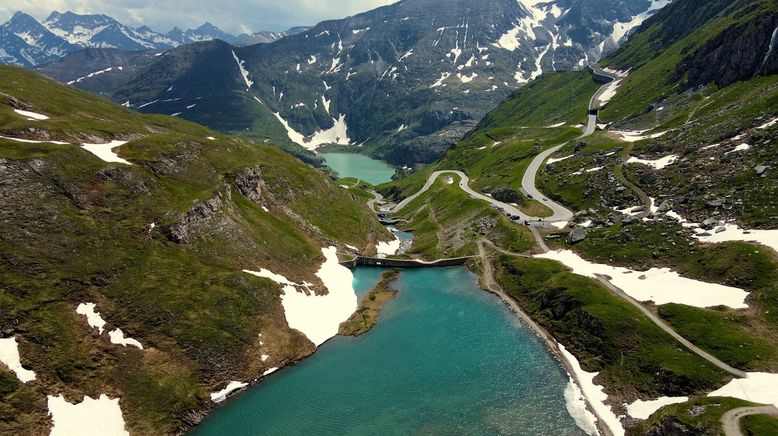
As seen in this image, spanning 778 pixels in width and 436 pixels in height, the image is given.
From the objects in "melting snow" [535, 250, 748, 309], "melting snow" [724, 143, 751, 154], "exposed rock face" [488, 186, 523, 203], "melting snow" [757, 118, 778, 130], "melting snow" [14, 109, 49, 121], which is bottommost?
"melting snow" [535, 250, 748, 309]

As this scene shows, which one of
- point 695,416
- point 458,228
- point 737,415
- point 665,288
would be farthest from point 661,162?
point 695,416

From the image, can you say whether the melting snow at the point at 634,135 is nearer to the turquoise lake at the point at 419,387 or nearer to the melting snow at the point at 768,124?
the melting snow at the point at 768,124

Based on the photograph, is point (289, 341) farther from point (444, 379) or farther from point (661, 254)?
point (661, 254)

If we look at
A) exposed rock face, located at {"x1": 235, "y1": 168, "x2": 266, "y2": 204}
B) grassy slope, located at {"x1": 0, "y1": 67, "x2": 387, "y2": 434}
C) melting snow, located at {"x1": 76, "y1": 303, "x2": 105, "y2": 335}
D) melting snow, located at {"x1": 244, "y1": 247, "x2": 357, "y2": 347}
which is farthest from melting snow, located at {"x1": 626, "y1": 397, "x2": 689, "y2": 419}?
exposed rock face, located at {"x1": 235, "y1": 168, "x2": 266, "y2": 204}

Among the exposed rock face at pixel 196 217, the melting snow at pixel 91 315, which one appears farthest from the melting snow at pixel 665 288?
the melting snow at pixel 91 315

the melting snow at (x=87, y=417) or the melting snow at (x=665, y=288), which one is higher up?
the melting snow at (x=87, y=417)

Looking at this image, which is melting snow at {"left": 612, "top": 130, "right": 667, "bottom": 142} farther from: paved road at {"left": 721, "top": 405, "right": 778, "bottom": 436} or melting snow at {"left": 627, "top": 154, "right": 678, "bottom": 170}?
paved road at {"left": 721, "top": 405, "right": 778, "bottom": 436}
